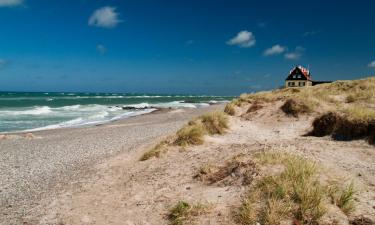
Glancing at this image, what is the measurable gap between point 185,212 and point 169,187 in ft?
5.61

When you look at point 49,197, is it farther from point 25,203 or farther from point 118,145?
point 118,145

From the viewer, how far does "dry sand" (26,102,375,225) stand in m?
6.18

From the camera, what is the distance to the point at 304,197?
17.6ft

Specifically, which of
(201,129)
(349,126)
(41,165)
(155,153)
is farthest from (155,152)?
(349,126)

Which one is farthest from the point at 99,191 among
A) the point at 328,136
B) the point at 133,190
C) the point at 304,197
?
the point at 328,136

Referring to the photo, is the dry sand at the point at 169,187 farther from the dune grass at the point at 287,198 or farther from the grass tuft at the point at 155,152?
the dune grass at the point at 287,198

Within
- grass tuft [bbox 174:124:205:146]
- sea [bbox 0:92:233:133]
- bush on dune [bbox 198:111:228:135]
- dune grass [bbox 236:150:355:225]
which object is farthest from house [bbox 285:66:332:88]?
dune grass [bbox 236:150:355:225]

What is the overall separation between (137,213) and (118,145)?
29.8 feet

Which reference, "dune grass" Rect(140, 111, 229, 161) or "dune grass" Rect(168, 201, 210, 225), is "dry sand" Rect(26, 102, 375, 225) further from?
"dune grass" Rect(140, 111, 229, 161)

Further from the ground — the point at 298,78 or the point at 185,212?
the point at 298,78

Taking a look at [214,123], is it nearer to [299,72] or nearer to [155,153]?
[155,153]

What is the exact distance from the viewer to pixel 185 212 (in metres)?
5.95

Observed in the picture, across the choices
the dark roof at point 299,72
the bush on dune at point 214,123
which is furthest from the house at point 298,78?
the bush on dune at point 214,123

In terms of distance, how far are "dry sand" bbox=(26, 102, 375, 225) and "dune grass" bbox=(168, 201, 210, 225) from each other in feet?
0.41
